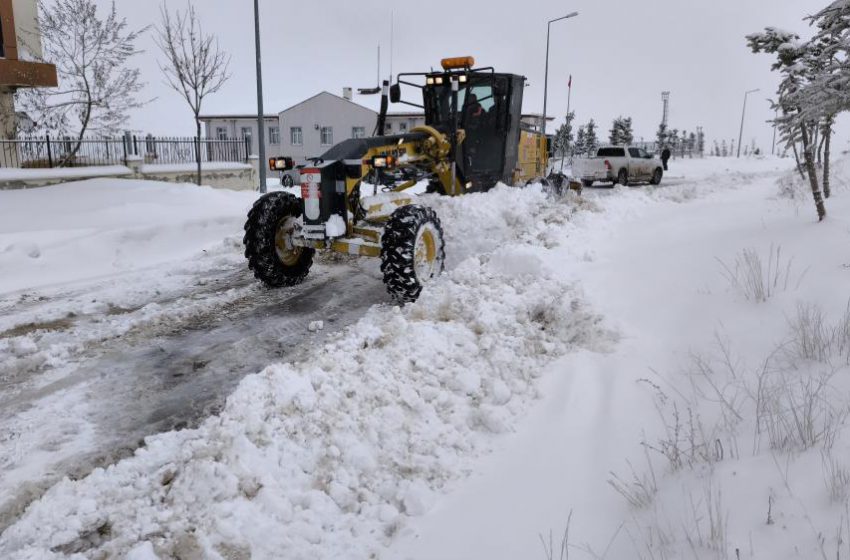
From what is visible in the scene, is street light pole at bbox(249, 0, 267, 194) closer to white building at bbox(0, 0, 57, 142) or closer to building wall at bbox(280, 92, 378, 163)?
white building at bbox(0, 0, 57, 142)

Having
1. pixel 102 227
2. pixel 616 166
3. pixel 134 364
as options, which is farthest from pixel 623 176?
pixel 134 364

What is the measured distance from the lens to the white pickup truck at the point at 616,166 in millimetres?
24578

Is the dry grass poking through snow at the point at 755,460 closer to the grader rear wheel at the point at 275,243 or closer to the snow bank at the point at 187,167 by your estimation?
the grader rear wheel at the point at 275,243

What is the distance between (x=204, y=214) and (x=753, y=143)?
9596 centimetres

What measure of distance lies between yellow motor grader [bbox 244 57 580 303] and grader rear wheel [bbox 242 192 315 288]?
0.04 feet

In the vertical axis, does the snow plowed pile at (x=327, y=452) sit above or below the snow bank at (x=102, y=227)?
below

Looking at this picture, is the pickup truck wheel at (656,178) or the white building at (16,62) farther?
the pickup truck wheel at (656,178)

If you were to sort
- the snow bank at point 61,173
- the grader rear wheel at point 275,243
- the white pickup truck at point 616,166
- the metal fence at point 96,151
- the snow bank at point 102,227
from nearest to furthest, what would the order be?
the grader rear wheel at point 275,243 → the snow bank at point 102,227 → the snow bank at point 61,173 → the metal fence at point 96,151 → the white pickup truck at point 616,166

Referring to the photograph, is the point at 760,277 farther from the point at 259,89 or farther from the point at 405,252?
the point at 259,89

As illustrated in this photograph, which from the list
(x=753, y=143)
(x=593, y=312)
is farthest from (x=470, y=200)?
(x=753, y=143)

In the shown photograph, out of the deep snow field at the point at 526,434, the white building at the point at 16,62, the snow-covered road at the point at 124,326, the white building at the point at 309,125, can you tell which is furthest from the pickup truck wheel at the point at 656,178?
the white building at the point at 309,125

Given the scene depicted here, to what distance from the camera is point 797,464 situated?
9.45 feet

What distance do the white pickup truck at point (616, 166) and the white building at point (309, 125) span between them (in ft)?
76.0

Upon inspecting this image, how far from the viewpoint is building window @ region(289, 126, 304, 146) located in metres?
47.2
